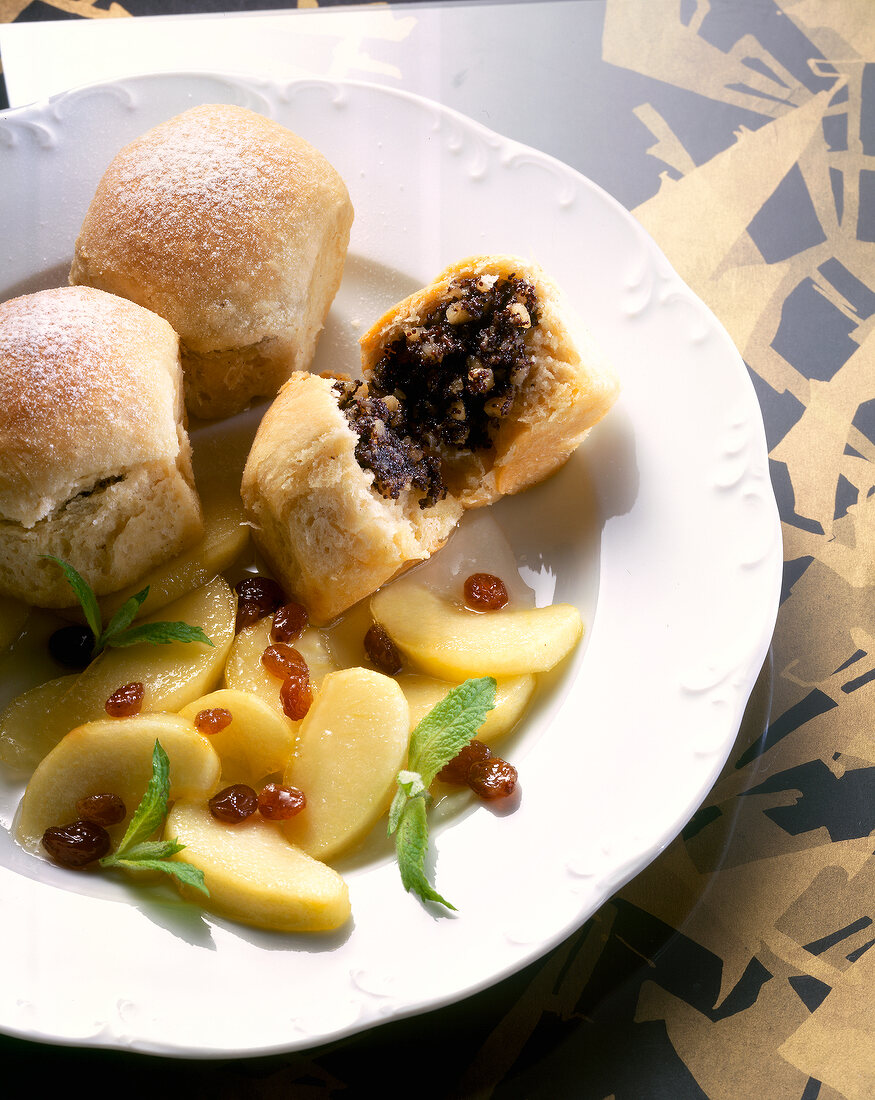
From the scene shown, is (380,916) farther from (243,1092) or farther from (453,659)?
(453,659)

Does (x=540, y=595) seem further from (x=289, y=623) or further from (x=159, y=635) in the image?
(x=159, y=635)

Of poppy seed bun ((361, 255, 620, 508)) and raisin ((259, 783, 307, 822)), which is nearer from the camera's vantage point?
raisin ((259, 783, 307, 822))

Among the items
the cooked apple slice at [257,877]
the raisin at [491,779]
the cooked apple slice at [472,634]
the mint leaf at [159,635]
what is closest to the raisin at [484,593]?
the cooked apple slice at [472,634]

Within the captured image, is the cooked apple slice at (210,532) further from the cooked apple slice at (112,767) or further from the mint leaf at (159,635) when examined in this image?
the cooked apple slice at (112,767)

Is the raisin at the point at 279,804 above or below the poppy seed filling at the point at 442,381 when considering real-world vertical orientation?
below

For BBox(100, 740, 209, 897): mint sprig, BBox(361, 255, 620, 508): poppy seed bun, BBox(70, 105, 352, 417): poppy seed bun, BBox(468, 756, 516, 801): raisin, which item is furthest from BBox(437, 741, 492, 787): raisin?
BBox(70, 105, 352, 417): poppy seed bun

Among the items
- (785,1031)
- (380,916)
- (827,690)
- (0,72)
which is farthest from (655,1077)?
(0,72)

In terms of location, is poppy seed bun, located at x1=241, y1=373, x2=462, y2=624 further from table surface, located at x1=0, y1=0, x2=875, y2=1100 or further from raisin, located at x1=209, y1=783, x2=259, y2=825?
table surface, located at x1=0, y1=0, x2=875, y2=1100
